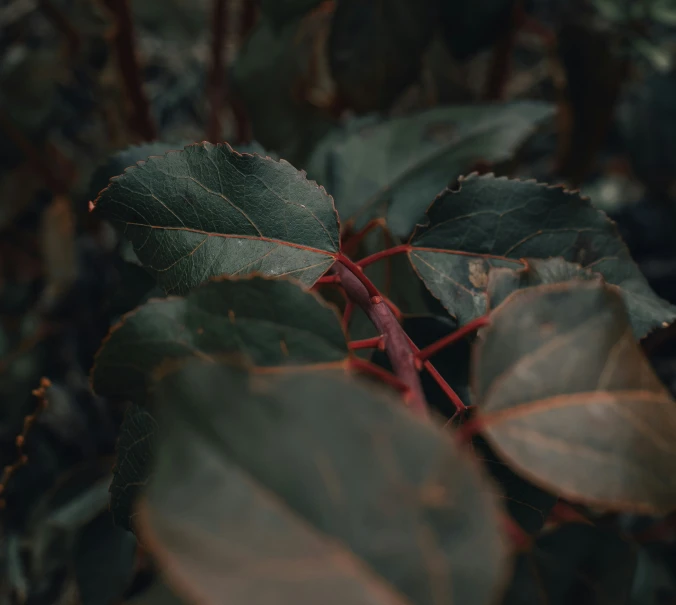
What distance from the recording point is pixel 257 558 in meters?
0.18

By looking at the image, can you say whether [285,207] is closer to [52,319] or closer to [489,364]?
[489,364]

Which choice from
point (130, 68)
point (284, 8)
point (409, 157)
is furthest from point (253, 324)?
point (130, 68)

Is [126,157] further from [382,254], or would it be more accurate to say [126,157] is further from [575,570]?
[575,570]

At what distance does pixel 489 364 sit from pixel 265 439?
0.10m

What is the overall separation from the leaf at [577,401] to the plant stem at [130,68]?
0.65 m

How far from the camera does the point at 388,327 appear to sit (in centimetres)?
31

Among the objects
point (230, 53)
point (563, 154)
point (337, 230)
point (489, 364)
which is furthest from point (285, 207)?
point (230, 53)

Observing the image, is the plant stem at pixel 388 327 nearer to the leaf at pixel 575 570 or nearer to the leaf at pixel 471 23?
the leaf at pixel 575 570

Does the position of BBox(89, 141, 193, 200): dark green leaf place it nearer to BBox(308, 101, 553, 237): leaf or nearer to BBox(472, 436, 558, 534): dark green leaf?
BBox(308, 101, 553, 237): leaf

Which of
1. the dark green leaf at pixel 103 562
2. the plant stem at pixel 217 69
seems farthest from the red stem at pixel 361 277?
the plant stem at pixel 217 69

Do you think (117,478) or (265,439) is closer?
(265,439)

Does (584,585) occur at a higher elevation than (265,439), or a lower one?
lower

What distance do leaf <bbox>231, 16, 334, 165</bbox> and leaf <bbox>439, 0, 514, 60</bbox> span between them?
16 centimetres

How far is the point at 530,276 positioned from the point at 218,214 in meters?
0.17
